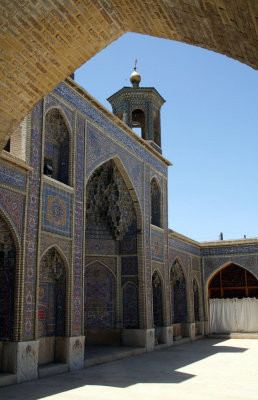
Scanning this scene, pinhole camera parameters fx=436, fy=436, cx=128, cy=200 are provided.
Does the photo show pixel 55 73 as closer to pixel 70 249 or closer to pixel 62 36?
pixel 62 36

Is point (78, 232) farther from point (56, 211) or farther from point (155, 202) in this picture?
point (155, 202)

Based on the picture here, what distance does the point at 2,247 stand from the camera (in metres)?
7.48

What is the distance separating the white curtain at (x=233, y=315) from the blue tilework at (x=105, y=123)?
6.49 m

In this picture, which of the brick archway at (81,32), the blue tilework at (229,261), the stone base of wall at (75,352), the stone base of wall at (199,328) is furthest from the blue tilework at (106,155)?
the stone base of wall at (199,328)

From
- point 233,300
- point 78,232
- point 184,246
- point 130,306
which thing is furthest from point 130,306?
point 233,300

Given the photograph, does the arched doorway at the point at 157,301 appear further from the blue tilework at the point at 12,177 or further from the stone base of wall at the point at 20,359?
the blue tilework at the point at 12,177

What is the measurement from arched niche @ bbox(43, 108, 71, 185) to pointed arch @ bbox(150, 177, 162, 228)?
5053 mm

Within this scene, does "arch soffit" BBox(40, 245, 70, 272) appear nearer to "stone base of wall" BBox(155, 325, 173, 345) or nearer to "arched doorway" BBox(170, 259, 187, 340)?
"stone base of wall" BBox(155, 325, 173, 345)

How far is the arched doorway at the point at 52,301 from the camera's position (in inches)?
340

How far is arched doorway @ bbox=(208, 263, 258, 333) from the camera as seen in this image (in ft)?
55.9

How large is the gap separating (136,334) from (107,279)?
5.60 ft

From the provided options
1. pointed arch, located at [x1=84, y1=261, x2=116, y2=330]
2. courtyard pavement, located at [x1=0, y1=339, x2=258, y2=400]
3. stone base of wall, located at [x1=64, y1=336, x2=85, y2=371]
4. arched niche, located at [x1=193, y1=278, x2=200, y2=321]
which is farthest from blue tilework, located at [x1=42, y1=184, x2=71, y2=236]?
arched niche, located at [x1=193, y1=278, x2=200, y2=321]

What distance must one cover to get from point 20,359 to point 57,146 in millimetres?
4495

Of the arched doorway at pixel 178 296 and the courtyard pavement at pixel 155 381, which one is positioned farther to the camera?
the arched doorway at pixel 178 296
